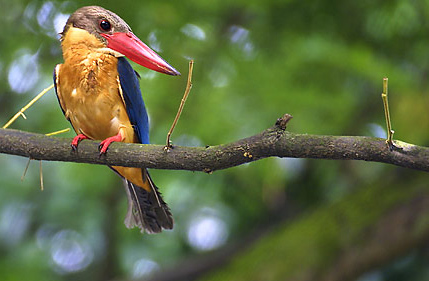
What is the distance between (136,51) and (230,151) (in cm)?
48

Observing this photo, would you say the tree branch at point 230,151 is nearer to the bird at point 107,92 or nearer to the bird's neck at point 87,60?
the bird at point 107,92

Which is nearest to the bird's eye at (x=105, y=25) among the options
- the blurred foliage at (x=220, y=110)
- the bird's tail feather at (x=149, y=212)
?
the blurred foliage at (x=220, y=110)

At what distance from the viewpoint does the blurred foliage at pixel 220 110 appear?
388 cm

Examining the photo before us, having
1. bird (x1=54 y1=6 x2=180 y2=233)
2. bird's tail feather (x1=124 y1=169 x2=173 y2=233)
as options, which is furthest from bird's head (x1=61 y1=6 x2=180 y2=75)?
bird's tail feather (x1=124 y1=169 x2=173 y2=233)

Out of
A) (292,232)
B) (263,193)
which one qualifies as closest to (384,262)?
(292,232)

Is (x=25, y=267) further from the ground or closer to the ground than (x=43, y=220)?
closer to the ground

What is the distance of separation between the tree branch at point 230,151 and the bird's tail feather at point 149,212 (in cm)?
67

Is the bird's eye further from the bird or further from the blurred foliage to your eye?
the blurred foliage

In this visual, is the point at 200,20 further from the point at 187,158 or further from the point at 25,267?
the point at 25,267

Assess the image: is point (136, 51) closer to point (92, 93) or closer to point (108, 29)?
point (108, 29)

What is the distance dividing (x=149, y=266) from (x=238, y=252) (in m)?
0.97

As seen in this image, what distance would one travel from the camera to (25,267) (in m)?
5.16

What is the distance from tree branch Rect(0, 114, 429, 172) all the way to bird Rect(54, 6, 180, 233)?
0.08 meters

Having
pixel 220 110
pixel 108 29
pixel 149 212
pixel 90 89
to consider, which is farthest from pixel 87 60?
pixel 220 110
